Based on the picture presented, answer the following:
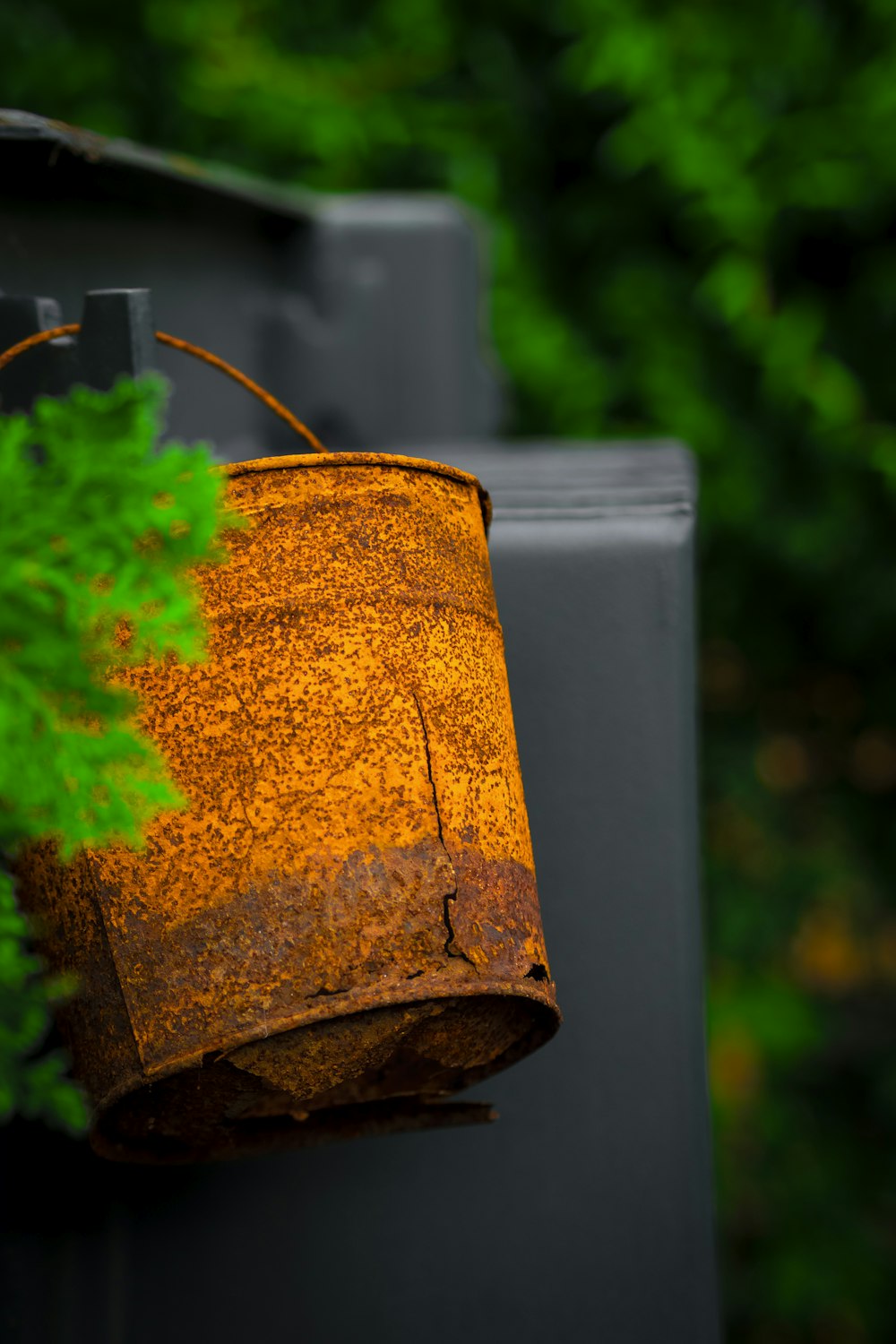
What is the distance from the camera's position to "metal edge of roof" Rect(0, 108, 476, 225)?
1.47m

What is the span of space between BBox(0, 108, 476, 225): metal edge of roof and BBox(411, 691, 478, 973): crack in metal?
781mm

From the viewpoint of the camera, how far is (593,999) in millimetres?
1683

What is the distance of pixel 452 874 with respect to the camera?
1.22 metres

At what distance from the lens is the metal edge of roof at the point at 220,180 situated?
1.47 m

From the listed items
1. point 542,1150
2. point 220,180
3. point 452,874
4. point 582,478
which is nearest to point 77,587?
point 452,874

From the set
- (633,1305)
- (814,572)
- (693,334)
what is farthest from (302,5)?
(633,1305)

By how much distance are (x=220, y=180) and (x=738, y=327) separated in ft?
5.94

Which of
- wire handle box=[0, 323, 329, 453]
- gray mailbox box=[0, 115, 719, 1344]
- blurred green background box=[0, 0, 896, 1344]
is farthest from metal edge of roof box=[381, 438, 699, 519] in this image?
blurred green background box=[0, 0, 896, 1344]

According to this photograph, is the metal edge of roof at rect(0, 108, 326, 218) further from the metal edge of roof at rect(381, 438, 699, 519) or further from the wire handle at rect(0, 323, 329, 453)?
the metal edge of roof at rect(381, 438, 699, 519)

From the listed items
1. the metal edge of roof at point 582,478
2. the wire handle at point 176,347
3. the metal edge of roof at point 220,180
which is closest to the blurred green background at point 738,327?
the metal edge of roof at point 220,180

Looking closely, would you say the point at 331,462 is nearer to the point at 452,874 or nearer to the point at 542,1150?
the point at 452,874

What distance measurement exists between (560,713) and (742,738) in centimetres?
231

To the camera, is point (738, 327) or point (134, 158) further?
point (738, 327)

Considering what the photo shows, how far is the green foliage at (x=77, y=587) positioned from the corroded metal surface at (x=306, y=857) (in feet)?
0.49
